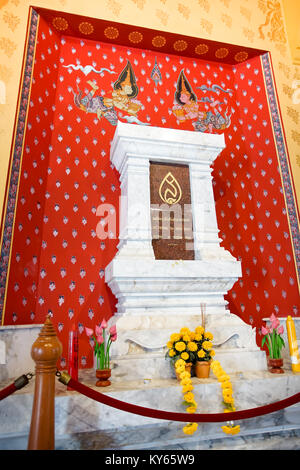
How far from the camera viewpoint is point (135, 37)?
5.27 metres

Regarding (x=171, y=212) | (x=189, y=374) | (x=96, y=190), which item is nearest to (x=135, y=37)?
(x=96, y=190)

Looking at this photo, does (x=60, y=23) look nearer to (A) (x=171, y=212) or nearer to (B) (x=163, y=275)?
(A) (x=171, y=212)

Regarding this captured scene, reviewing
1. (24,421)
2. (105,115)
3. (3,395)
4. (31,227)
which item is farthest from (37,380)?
(105,115)

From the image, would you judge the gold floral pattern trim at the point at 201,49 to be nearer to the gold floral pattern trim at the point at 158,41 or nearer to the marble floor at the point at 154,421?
the gold floral pattern trim at the point at 158,41

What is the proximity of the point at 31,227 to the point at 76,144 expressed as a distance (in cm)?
140

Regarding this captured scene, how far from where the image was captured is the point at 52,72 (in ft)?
15.7

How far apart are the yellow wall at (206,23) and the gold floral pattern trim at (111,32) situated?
0.14 meters

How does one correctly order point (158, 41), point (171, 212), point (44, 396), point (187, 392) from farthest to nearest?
point (158, 41) → point (171, 212) → point (187, 392) → point (44, 396)

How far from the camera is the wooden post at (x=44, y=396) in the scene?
167cm

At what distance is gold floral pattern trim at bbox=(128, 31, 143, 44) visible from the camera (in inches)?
205

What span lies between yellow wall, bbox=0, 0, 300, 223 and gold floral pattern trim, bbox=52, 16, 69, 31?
0.15 metres

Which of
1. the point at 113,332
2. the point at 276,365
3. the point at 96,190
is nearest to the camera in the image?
the point at 113,332

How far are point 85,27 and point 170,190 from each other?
10.3ft
